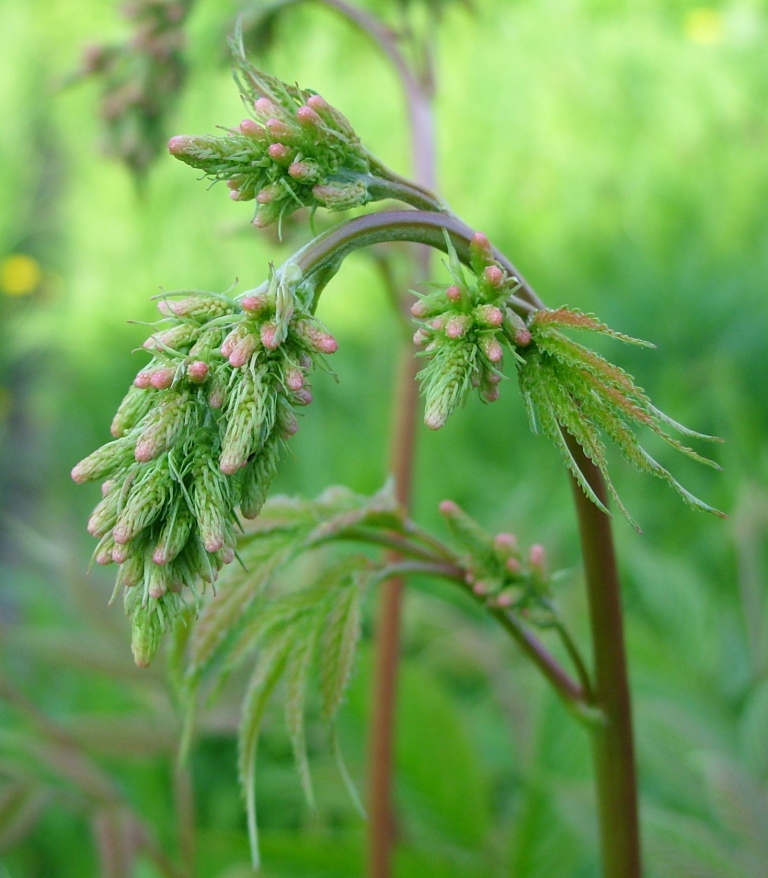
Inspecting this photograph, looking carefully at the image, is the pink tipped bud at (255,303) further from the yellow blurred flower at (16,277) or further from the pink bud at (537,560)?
the yellow blurred flower at (16,277)

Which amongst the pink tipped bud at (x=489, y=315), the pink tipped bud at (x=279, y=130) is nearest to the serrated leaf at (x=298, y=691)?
the pink tipped bud at (x=489, y=315)

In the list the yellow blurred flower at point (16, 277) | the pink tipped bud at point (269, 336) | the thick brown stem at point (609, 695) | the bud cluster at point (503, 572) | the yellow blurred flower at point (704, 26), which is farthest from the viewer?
the yellow blurred flower at point (16, 277)

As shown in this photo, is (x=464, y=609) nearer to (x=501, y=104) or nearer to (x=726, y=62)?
(x=501, y=104)

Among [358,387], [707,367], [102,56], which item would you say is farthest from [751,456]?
[102,56]

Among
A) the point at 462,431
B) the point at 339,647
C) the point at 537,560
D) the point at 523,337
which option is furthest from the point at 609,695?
the point at 462,431

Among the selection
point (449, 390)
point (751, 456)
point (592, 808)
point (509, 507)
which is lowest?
point (592, 808)

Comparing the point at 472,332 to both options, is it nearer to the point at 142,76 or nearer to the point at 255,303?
the point at 255,303

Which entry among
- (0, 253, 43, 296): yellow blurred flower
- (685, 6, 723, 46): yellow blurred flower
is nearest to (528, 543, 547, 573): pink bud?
(685, 6, 723, 46): yellow blurred flower
